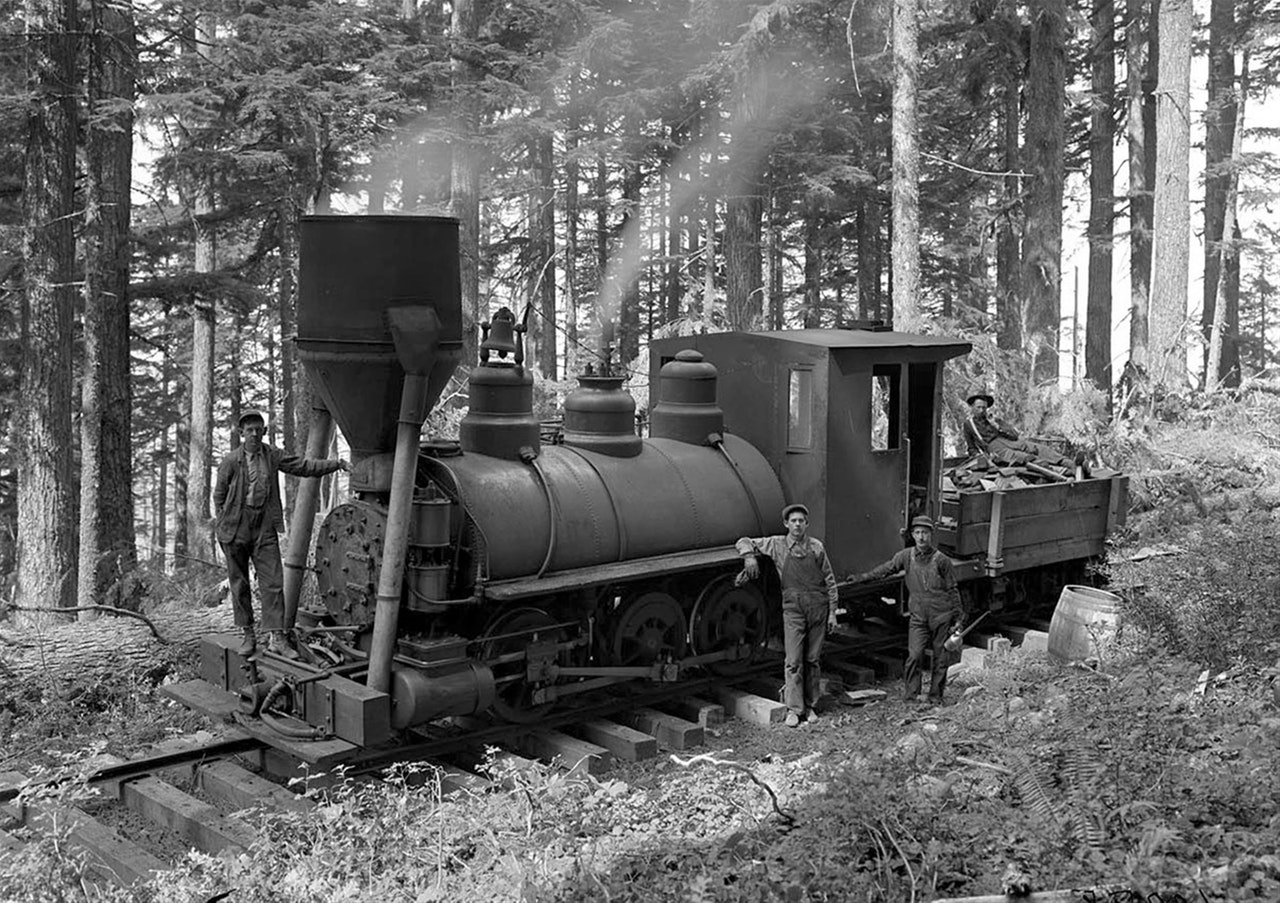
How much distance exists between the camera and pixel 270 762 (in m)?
7.77

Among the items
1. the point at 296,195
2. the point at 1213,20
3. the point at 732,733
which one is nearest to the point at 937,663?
the point at 732,733

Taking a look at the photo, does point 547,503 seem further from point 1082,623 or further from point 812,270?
point 812,270

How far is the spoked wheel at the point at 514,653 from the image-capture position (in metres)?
8.15

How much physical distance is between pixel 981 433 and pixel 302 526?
7774 mm

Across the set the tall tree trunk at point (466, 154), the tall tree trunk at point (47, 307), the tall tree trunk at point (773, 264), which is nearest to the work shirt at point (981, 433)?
the tall tree trunk at point (466, 154)

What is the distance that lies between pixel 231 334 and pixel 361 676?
26.7 meters

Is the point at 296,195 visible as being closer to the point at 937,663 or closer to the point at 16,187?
the point at 16,187

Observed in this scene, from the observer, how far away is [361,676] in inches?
303

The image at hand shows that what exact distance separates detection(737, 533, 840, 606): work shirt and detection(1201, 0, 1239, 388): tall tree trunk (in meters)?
19.6

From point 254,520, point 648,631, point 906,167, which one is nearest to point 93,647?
point 254,520

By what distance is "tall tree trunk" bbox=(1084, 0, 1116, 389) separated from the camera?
1026 inches

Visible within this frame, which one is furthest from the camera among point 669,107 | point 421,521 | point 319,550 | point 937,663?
point 669,107

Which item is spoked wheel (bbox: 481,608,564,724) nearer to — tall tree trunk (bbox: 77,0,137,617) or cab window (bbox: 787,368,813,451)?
cab window (bbox: 787,368,813,451)

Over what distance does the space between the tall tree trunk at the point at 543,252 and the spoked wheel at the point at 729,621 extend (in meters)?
15.1
